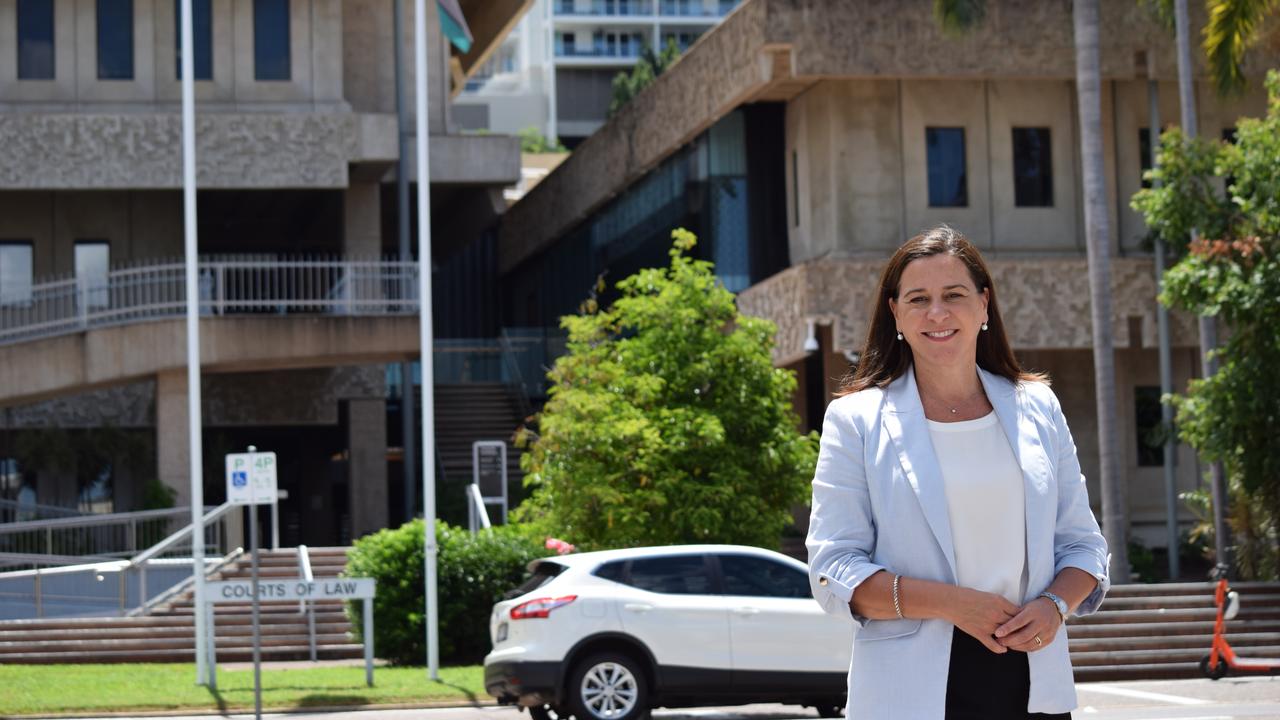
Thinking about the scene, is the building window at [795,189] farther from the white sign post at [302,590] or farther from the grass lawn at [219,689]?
the white sign post at [302,590]

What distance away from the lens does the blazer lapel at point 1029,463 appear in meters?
4.19

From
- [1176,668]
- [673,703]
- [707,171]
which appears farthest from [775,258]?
[673,703]

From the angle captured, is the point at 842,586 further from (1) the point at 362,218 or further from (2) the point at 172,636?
(1) the point at 362,218

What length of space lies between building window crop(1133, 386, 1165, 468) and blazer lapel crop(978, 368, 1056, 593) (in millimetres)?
30520

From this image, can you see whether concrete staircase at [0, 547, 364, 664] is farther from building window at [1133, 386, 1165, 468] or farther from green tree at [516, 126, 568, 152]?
green tree at [516, 126, 568, 152]

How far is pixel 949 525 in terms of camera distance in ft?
13.5

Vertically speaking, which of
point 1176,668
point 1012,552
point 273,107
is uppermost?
point 273,107

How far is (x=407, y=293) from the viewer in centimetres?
3534

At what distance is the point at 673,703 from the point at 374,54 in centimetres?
2740

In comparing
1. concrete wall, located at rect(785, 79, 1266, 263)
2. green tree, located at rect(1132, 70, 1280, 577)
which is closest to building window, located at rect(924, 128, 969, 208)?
concrete wall, located at rect(785, 79, 1266, 263)

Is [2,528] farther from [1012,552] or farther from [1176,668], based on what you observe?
[1012,552]

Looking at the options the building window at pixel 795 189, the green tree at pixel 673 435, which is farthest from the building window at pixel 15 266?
the green tree at pixel 673 435

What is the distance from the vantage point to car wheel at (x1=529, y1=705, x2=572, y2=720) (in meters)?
15.9

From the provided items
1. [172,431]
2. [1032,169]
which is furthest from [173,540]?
[1032,169]
